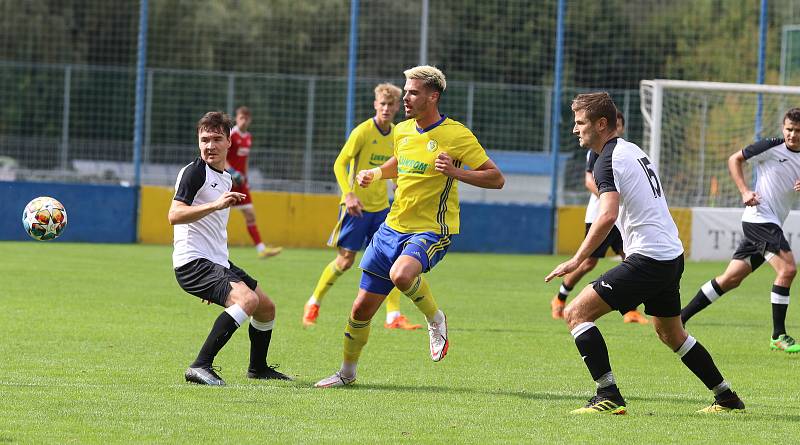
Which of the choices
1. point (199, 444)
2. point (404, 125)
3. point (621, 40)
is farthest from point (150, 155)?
point (199, 444)

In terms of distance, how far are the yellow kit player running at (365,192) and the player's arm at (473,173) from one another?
3.05 m

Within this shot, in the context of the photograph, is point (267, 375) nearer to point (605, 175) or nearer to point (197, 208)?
point (197, 208)

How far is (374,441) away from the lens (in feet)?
20.4

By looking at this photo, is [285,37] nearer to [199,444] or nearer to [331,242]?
[331,242]

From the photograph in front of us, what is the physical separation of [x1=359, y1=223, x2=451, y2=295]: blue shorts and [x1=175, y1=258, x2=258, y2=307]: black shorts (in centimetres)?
81

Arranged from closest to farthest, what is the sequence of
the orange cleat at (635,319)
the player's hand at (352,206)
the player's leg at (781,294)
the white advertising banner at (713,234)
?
the player's hand at (352,206)
the player's leg at (781,294)
the orange cleat at (635,319)
the white advertising banner at (713,234)

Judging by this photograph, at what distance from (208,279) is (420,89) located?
1854 millimetres

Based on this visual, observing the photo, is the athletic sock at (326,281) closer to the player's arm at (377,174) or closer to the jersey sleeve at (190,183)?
the player's arm at (377,174)

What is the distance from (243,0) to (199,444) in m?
36.7

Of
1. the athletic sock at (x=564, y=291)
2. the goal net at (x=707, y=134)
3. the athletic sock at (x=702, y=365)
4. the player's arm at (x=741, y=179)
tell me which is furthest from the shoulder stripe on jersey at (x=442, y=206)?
the goal net at (x=707, y=134)

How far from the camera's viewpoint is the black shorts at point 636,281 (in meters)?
6.98

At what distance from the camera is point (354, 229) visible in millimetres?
11719

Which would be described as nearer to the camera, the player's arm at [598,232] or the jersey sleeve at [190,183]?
the player's arm at [598,232]

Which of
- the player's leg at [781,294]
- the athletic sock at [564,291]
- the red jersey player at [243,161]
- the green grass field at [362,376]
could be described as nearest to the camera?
the green grass field at [362,376]
